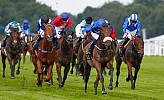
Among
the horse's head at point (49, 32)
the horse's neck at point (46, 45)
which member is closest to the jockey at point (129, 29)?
the horse's neck at point (46, 45)

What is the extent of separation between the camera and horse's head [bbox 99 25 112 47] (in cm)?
1705

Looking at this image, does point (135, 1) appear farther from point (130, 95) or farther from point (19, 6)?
point (130, 95)

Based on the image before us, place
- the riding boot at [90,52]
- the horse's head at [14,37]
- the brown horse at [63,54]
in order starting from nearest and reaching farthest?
the riding boot at [90,52] < the brown horse at [63,54] < the horse's head at [14,37]

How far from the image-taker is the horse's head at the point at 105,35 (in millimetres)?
17047

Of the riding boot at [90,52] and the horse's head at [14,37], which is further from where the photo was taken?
the horse's head at [14,37]

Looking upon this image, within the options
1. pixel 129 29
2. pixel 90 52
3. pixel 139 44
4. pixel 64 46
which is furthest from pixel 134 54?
pixel 90 52

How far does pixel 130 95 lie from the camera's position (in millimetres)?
17906

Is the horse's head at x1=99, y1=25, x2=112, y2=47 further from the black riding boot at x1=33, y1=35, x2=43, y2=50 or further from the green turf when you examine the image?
the black riding boot at x1=33, y1=35, x2=43, y2=50

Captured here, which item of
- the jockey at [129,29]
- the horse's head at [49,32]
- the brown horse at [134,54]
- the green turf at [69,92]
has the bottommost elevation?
the green turf at [69,92]

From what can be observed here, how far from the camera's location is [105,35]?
678 inches

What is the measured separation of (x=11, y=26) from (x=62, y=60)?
5025mm

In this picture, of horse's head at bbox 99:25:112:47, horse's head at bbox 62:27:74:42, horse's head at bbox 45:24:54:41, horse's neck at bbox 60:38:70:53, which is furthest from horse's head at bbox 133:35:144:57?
horse's head at bbox 45:24:54:41

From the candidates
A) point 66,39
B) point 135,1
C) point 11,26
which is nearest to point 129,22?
point 66,39

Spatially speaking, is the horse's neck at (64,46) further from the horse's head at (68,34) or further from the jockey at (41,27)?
the jockey at (41,27)
